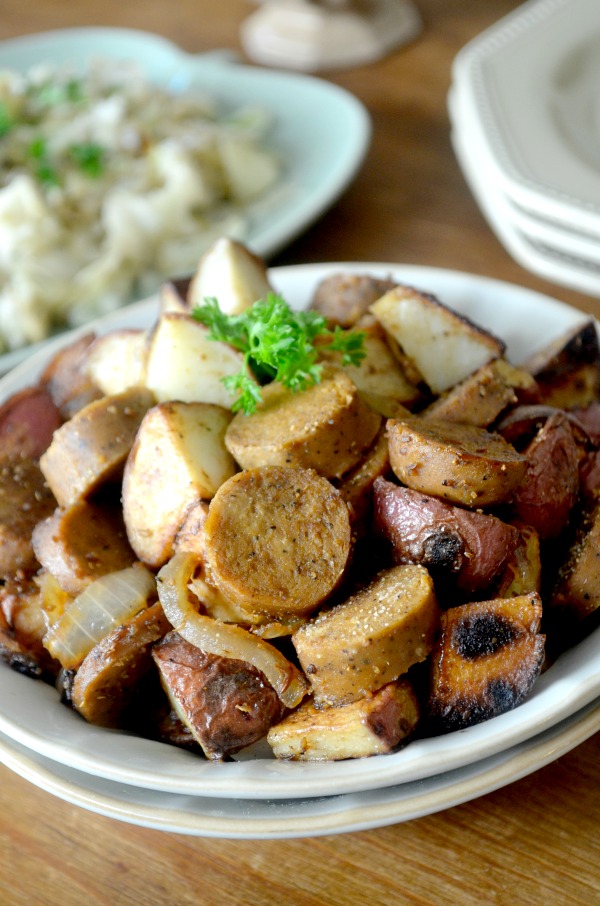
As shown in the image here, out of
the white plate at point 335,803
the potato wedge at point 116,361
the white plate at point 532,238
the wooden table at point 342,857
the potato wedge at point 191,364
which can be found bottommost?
the wooden table at point 342,857

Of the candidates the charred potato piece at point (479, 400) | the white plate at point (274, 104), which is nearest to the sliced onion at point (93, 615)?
the charred potato piece at point (479, 400)

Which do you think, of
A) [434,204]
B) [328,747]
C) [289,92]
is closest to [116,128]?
[289,92]

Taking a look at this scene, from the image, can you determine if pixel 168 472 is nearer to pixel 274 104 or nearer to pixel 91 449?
pixel 91 449

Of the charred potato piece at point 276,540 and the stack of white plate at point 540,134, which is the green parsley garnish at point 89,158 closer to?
the stack of white plate at point 540,134

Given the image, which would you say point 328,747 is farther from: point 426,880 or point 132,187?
point 132,187

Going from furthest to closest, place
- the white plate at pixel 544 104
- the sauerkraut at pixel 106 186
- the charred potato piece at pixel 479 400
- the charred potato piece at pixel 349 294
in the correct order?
1. the sauerkraut at pixel 106 186
2. the white plate at pixel 544 104
3. the charred potato piece at pixel 349 294
4. the charred potato piece at pixel 479 400

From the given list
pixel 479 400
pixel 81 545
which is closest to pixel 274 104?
pixel 479 400
